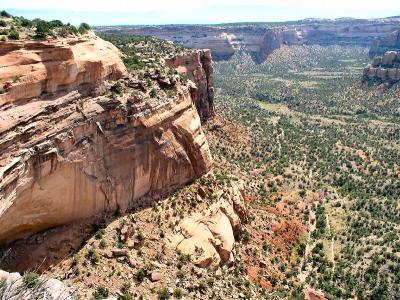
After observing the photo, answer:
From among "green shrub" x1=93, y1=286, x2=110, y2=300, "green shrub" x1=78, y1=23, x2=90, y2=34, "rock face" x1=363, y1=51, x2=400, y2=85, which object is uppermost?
"green shrub" x1=78, y1=23, x2=90, y2=34

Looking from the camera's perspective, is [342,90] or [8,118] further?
[342,90]

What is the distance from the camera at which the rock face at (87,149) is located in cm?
3372

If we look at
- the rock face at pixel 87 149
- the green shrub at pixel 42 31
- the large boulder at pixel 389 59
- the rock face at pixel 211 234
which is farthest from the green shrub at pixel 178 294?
the large boulder at pixel 389 59

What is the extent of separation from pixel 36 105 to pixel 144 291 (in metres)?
16.6

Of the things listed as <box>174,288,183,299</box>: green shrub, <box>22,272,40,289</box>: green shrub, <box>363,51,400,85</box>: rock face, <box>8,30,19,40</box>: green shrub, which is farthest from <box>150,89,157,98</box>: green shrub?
<box>363,51,400,85</box>: rock face

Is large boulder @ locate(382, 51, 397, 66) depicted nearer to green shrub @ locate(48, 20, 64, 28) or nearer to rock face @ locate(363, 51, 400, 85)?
rock face @ locate(363, 51, 400, 85)

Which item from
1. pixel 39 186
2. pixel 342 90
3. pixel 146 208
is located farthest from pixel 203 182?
pixel 342 90

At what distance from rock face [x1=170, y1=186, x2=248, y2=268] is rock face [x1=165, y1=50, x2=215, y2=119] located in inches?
1611

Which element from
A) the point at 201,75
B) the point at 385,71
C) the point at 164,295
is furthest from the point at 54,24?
the point at 385,71

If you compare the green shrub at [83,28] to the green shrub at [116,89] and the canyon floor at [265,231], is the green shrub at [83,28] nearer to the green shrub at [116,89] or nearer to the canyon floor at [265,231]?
the canyon floor at [265,231]

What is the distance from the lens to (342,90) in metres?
176

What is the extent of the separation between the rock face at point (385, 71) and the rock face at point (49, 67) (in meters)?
148

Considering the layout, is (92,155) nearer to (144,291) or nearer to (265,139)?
(144,291)

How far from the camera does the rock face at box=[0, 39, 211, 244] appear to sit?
3372cm
